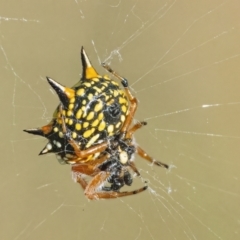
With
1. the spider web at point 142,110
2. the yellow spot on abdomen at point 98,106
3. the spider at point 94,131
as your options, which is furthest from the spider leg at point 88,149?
the spider web at point 142,110

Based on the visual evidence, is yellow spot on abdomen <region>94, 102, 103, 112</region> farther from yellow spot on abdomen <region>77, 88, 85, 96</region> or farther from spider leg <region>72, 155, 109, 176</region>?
spider leg <region>72, 155, 109, 176</region>

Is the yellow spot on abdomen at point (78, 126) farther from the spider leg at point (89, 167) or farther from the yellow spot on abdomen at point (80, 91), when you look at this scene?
the spider leg at point (89, 167)

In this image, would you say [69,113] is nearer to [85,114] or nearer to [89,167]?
[85,114]

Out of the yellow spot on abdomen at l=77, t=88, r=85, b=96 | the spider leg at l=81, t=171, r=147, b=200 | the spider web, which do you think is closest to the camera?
the yellow spot on abdomen at l=77, t=88, r=85, b=96

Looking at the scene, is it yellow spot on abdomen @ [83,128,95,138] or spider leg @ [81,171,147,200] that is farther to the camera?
spider leg @ [81,171,147,200]

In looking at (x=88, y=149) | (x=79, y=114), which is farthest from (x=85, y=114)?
(x=88, y=149)

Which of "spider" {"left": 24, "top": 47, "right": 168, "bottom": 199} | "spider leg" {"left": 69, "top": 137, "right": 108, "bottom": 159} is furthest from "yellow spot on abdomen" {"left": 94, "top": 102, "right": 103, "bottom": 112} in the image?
"spider leg" {"left": 69, "top": 137, "right": 108, "bottom": 159}
